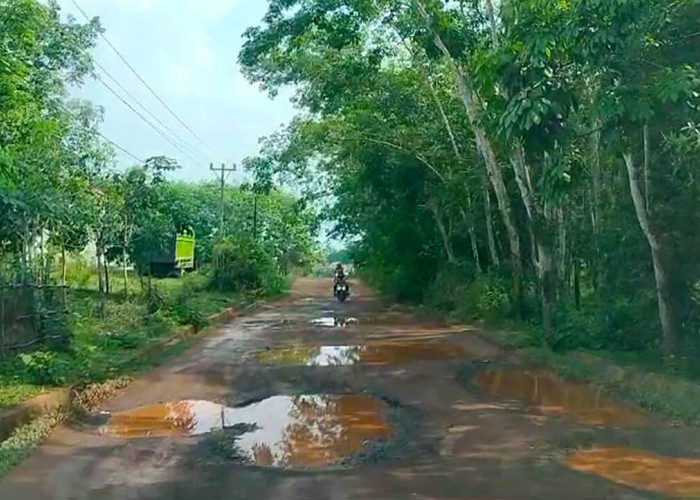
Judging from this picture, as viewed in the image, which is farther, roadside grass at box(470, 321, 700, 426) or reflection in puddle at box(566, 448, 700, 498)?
roadside grass at box(470, 321, 700, 426)

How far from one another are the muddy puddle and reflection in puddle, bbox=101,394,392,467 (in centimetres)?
389

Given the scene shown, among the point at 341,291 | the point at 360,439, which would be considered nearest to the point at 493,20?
the point at 360,439

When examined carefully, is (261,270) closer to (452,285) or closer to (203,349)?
(452,285)

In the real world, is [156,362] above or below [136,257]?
below

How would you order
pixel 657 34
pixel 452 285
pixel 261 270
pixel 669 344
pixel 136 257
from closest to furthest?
pixel 657 34 < pixel 669 344 < pixel 452 285 < pixel 136 257 < pixel 261 270

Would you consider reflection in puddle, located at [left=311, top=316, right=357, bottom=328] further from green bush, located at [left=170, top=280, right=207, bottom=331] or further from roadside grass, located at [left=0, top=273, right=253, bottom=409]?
green bush, located at [left=170, top=280, right=207, bottom=331]

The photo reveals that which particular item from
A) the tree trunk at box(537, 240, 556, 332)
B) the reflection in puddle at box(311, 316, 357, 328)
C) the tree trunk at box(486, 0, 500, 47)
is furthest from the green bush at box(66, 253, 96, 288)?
the tree trunk at box(486, 0, 500, 47)

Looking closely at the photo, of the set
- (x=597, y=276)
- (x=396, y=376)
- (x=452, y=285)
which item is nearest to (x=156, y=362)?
(x=396, y=376)

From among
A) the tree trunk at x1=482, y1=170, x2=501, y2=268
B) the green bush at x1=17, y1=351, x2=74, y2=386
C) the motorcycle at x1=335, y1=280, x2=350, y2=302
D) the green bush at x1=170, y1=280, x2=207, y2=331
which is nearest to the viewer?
the green bush at x1=17, y1=351, x2=74, y2=386

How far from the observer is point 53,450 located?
340 inches

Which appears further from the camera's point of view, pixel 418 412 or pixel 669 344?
pixel 669 344

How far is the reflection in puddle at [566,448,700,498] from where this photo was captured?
6.81 metres

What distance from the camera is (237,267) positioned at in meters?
38.7

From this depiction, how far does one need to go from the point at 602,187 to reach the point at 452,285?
11184mm
